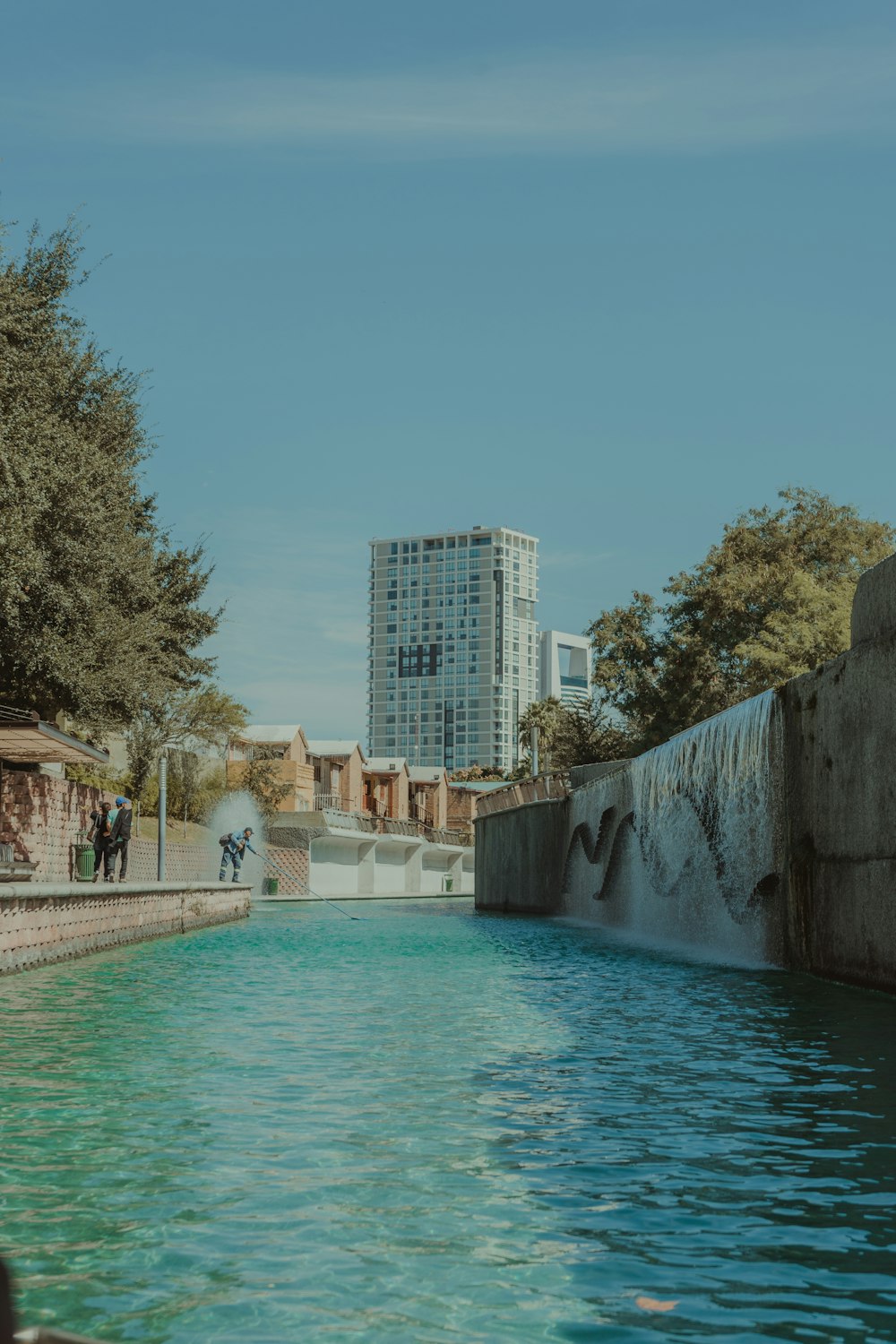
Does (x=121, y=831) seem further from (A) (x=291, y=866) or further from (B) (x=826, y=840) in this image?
(A) (x=291, y=866)

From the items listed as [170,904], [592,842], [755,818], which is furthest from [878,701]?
[592,842]

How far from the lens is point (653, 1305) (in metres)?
4.72

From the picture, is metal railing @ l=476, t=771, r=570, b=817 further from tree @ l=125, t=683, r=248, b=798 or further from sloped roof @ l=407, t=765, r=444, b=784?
sloped roof @ l=407, t=765, r=444, b=784

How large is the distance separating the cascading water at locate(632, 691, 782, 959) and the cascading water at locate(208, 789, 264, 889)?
38.4 metres

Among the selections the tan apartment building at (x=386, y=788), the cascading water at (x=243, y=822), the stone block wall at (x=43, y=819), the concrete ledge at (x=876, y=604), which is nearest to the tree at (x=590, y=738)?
the cascading water at (x=243, y=822)

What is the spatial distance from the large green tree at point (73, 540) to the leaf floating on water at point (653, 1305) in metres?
22.7

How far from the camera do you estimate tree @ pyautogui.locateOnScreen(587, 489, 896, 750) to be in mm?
46594

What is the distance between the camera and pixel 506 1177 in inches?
258

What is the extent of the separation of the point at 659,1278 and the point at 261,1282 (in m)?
1.40

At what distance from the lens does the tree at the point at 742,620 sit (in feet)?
153

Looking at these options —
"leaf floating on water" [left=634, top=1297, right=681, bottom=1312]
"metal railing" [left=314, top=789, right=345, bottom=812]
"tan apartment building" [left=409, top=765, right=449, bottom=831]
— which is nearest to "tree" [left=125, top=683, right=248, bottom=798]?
"metal railing" [left=314, top=789, right=345, bottom=812]

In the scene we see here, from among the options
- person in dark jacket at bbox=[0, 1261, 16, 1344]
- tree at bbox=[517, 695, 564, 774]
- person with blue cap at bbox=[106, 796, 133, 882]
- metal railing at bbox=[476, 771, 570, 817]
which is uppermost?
tree at bbox=[517, 695, 564, 774]

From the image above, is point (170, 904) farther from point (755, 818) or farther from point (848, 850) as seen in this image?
point (848, 850)

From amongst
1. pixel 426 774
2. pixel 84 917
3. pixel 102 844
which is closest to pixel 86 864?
pixel 102 844
